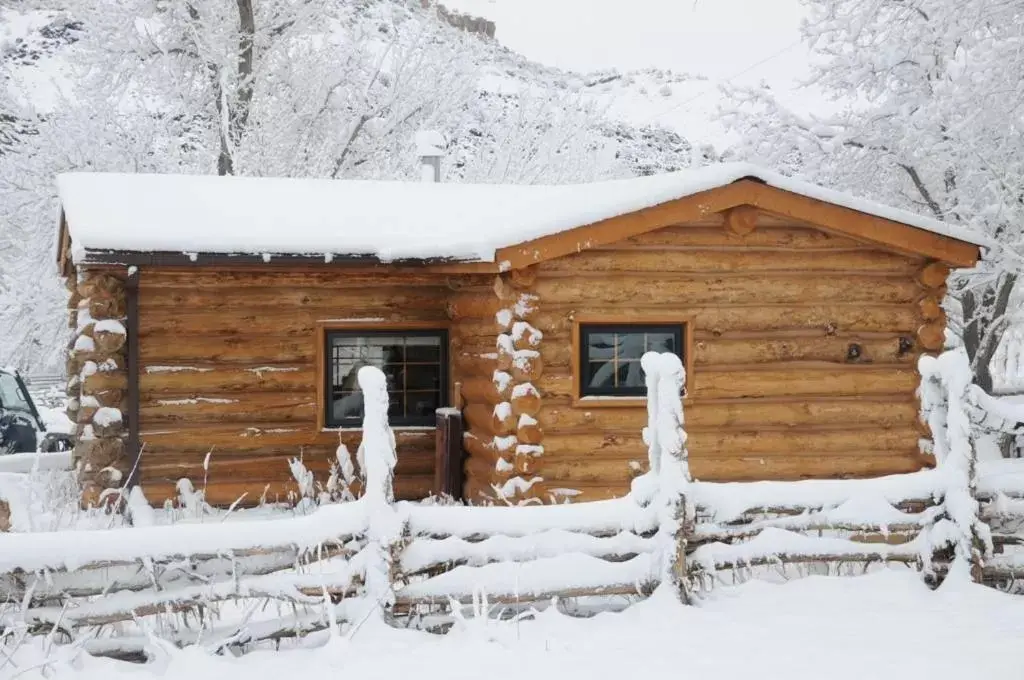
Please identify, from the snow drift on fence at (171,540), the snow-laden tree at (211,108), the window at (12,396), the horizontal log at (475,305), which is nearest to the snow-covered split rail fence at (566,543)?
the snow drift on fence at (171,540)

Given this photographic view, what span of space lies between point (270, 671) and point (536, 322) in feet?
16.1

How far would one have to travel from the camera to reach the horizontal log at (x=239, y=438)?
35.3 ft

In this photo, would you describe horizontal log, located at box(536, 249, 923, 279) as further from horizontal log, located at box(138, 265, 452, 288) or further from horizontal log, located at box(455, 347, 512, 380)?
horizontal log, located at box(138, 265, 452, 288)

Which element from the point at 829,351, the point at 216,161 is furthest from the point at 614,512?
the point at 216,161

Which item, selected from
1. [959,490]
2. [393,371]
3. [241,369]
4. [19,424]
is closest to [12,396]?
[19,424]

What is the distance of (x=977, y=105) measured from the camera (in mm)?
14547

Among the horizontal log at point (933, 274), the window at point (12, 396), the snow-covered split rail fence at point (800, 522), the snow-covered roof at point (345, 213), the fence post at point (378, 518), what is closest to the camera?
the fence post at point (378, 518)

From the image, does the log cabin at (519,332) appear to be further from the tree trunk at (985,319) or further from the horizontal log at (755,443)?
the tree trunk at (985,319)

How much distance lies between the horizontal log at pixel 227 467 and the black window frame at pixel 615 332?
274 cm

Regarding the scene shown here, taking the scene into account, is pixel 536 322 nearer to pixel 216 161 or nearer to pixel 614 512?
pixel 614 512

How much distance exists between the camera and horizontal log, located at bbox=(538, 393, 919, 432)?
9992 mm

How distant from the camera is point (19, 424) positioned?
13.6 m

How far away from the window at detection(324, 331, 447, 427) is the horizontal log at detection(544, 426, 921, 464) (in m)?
2.10

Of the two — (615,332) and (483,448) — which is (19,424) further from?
(615,332)
